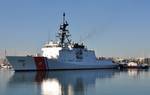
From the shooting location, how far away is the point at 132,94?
31.1 meters

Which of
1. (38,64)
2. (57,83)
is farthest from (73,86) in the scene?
(38,64)

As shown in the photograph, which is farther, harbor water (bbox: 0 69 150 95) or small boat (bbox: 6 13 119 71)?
small boat (bbox: 6 13 119 71)

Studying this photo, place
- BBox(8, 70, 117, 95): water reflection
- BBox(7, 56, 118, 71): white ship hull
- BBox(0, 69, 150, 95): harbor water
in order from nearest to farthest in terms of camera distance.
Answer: BBox(0, 69, 150, 95): harbor water, BBox(8, 70, 117, 95): water reflection, BBox(7, 56, 118, 71): white ship hull

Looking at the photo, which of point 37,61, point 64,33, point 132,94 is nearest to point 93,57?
point 64,33

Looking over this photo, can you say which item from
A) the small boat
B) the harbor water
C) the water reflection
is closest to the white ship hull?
the small boat

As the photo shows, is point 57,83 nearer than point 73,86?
No

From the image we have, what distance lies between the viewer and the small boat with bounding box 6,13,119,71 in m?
75.8

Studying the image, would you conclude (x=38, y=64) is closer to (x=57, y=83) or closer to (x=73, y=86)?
(x=57, y=83)

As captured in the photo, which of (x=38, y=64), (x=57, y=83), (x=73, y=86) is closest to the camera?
(x=73, y=86)

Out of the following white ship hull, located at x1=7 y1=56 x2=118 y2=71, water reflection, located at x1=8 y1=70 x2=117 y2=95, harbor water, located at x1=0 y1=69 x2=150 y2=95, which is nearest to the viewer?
harbor water, located at x1=0 y1=69 x2=150 y2=95

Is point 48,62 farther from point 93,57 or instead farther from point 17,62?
point 93,57

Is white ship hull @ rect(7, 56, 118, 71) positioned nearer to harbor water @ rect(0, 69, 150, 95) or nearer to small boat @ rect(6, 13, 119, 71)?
small boat @ rect(6, 13, 119, 71)

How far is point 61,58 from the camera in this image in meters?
80.3

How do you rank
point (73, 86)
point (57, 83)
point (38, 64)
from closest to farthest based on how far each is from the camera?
point (73, 86) < point (57, 83) < point (38, 64)
